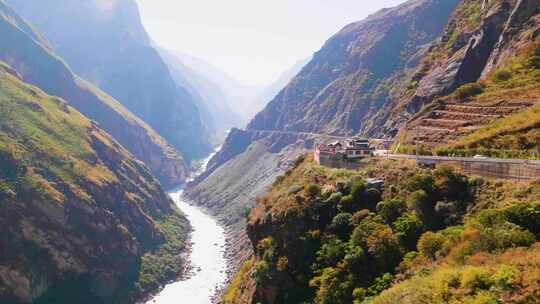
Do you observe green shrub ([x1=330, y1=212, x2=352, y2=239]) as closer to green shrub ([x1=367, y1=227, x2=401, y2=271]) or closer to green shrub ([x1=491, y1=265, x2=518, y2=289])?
green shrub ([x1=367, y1=227, x2=401, y2=271])

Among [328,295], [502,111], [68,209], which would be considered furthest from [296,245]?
[68,209]

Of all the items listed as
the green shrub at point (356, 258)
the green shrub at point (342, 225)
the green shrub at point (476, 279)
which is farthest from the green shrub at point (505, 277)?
the green shrub at point (342, 225)

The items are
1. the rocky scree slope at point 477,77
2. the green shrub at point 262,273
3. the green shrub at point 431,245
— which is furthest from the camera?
the rocky scree slope at point 477,77

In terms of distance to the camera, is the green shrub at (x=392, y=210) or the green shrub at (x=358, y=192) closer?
the green shrub at (x=392, y=210)

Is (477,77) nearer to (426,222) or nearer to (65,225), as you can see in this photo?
(426,222)

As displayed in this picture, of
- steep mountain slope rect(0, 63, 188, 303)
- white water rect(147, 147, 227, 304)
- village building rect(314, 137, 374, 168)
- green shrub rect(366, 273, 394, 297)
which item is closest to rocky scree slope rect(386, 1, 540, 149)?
village building rect(314, 137, 374, 168)

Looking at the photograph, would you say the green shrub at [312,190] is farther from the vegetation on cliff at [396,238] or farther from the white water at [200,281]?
the white water at [200,281]

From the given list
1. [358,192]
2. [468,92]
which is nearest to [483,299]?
[358,192]
